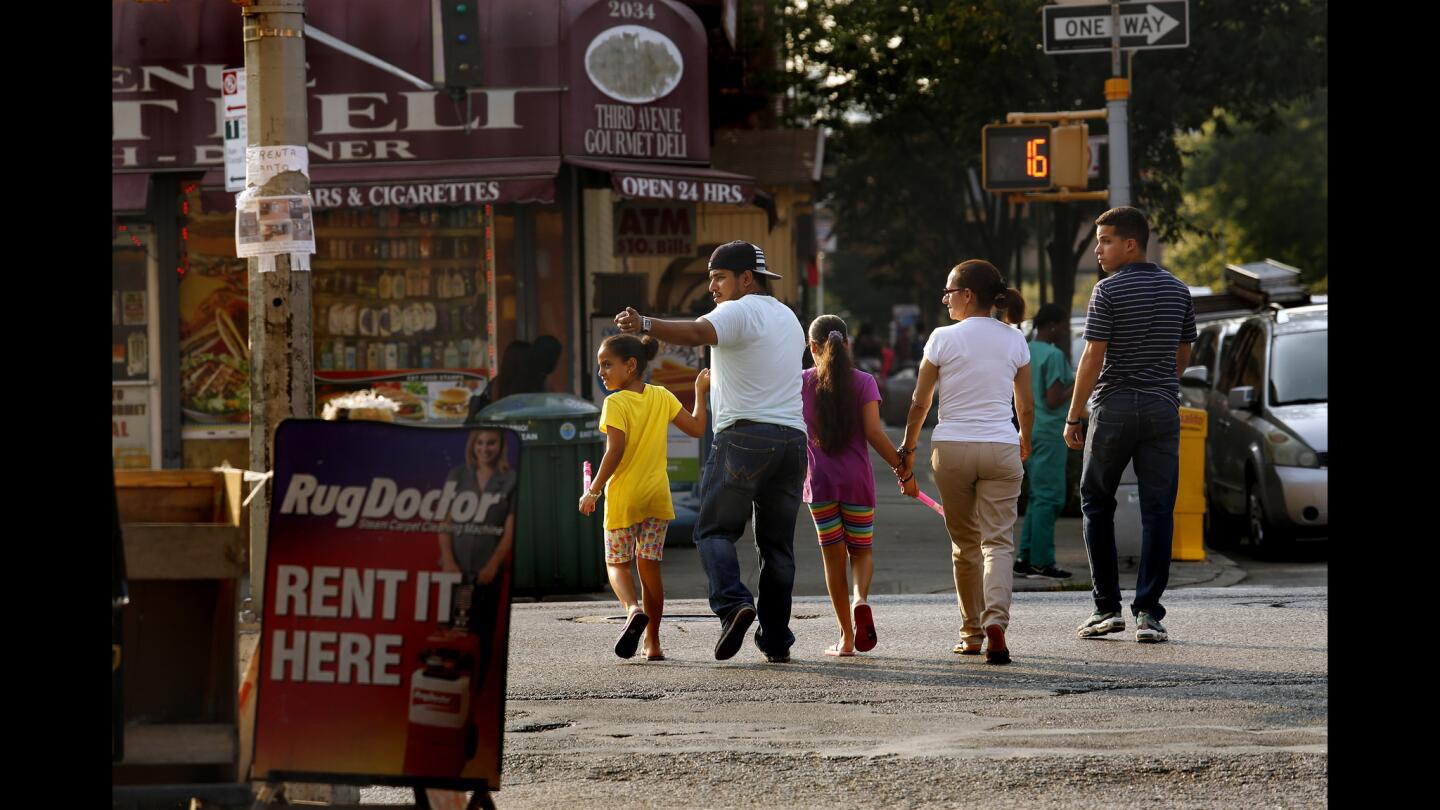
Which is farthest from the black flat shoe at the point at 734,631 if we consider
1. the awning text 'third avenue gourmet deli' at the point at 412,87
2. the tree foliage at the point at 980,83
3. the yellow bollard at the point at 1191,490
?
the tree foliage at the point at 980,83

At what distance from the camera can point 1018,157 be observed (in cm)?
1551

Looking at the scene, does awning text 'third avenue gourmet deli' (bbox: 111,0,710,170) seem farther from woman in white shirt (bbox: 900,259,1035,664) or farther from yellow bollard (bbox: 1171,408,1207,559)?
woman in white shirt (bbox: 900,259,1035,664)

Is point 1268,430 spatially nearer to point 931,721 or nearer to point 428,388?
point 428,388

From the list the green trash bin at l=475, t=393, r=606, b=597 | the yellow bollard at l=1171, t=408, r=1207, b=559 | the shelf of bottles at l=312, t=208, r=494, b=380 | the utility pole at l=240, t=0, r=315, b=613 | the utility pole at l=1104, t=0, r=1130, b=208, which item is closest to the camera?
the utility pole at l=240, t=0, r=315, b=613

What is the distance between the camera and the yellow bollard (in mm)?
12438

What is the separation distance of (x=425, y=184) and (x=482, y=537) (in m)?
10.9

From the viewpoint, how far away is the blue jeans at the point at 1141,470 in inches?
332

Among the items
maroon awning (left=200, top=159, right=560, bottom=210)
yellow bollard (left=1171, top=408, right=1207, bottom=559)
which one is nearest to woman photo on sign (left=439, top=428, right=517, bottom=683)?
yellow bollard (left=1171, top=408, right=1207, bottom=559)

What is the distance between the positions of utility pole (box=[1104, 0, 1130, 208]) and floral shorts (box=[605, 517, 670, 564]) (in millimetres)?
7329
